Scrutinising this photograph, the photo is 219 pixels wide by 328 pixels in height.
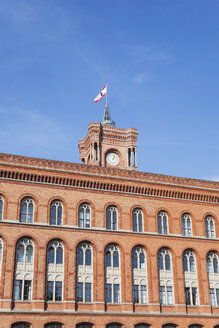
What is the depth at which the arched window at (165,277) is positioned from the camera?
119 ft

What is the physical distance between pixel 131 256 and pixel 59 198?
25.4 feet

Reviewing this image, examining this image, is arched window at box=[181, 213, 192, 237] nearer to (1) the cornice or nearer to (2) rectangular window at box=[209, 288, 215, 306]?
(1) the cornice

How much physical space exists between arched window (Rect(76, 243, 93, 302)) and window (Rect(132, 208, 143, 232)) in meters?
Answer: 4.62

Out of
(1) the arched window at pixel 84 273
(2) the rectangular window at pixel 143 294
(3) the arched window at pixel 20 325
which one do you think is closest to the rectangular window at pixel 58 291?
(1) the arched window at pixel 84 273

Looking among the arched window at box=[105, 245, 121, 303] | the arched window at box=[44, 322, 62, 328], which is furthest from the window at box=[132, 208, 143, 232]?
the arched window at box=[44, 322, 62, 328]

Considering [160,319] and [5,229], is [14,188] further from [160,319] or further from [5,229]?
[160,319]

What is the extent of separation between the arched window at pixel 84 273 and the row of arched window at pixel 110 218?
1.98m

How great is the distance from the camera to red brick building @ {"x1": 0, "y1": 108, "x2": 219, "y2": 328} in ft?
107

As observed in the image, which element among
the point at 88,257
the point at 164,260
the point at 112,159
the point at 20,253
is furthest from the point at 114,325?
the point at 112,159

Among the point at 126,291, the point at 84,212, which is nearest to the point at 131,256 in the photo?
the point at 126,291

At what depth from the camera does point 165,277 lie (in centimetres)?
3688

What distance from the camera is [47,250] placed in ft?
111

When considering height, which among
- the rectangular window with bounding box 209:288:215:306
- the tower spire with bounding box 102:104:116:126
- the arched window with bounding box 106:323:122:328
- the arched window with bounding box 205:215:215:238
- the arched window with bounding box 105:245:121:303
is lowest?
the arched window with bounding box 106:323:122:328

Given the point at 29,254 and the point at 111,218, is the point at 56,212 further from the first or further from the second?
the point at 111,218
